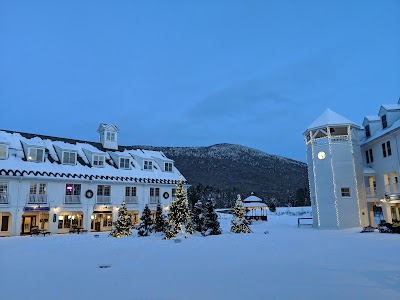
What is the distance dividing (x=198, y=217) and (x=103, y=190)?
1126 cm

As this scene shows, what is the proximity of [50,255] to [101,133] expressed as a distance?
81.8 feet

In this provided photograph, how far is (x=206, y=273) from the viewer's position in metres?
9.85

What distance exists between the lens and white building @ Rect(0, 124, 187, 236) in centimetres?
2612

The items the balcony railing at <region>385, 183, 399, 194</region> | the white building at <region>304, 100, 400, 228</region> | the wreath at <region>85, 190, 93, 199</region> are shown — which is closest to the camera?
the balcony railing at <region>385, 183, 399, 194</region>

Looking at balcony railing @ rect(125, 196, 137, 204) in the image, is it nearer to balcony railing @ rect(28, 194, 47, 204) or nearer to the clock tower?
balcony railing @ rect(28, 194, 47, 204)

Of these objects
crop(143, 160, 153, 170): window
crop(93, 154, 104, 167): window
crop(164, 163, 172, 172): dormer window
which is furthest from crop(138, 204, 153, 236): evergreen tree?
crop(164, 163, 172, 172): dormer window

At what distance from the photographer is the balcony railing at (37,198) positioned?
87.4ft

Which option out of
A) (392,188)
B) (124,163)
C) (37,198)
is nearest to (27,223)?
(37,198)

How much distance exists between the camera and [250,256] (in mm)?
12992

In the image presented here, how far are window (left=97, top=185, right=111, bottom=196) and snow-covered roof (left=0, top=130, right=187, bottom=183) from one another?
1021 mm

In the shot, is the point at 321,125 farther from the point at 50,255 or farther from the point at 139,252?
the point at 50,255

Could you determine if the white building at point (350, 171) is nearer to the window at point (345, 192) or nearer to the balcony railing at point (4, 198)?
the window at point (345, 192)

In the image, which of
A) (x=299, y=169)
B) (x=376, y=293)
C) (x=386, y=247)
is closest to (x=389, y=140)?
(x=386, y=247)

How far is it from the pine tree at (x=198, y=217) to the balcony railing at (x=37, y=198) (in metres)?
13.1
